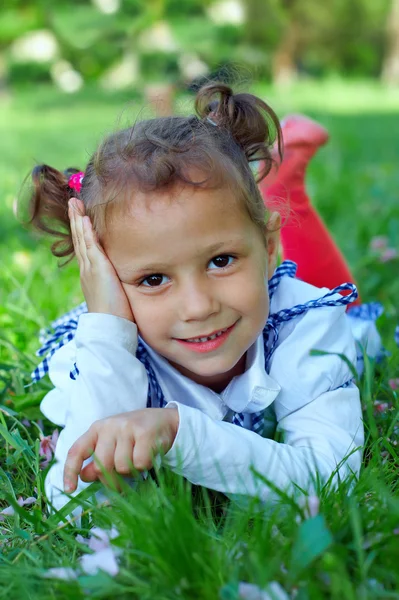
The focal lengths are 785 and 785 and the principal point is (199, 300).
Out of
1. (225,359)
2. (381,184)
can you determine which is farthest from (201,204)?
(381,184)

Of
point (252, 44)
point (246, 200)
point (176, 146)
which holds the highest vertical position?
point (176, 146)

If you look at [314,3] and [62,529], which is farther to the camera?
[314,3]

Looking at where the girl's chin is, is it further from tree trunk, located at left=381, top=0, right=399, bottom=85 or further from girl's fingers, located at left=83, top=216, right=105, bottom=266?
tree trunk, located at left=381, top=0, right=399, bottom=85

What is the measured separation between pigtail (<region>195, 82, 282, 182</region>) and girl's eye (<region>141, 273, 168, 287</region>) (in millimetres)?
422

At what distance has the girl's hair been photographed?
178 centimetres

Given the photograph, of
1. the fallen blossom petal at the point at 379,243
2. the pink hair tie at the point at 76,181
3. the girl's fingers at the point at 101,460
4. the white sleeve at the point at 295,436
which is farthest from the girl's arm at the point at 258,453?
the fallen blossom petal at the point at 379,243

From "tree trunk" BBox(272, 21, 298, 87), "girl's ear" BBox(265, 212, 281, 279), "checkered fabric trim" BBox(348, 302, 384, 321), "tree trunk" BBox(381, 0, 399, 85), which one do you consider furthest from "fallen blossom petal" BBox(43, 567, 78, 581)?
"tree trunk" BBox(272, 21, 298, 87)

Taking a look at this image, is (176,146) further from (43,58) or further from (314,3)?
(314,3)

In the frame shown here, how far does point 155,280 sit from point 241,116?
0.52 m

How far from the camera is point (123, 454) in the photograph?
1555mm

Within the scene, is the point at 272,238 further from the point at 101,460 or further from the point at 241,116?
the point at 101,460

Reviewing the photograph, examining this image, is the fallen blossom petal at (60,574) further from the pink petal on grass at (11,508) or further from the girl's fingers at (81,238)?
the girl's fingers at (81,238)

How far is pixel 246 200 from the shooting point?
184 centimetres

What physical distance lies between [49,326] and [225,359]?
1000 millimetres
